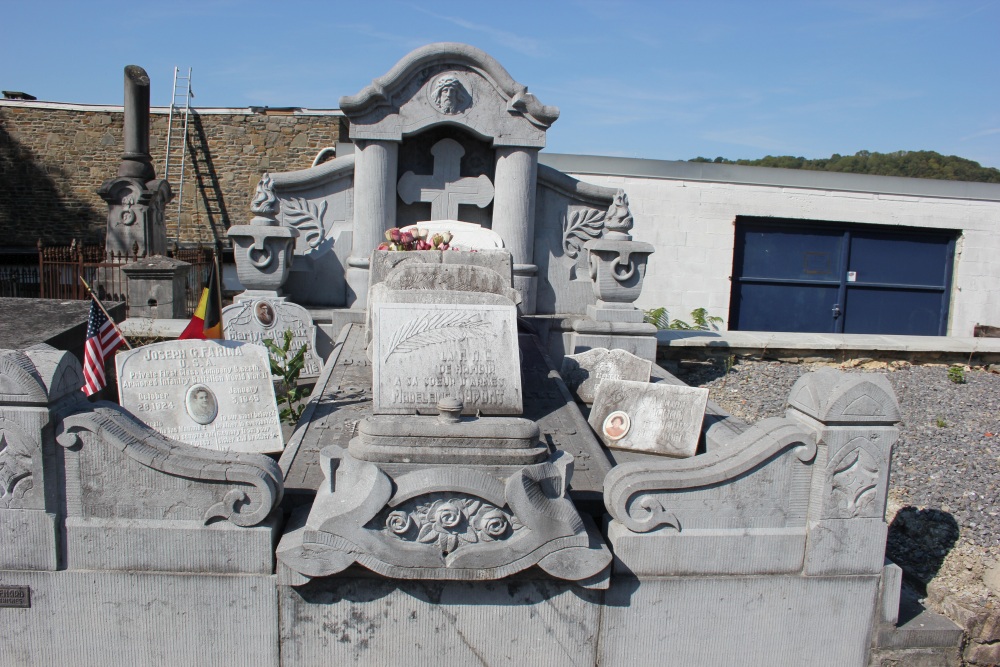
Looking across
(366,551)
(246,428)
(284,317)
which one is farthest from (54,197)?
(366,551)

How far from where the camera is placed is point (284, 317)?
6531 mm

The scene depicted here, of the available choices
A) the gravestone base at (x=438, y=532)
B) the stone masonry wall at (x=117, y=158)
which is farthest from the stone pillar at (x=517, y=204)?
the stone masonry wall at (x=117, y=158)

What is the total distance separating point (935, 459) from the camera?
5.72 metres

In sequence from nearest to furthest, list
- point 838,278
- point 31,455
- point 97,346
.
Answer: point 31,455 → point 97,346 → point 838,278

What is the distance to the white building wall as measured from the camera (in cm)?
1123

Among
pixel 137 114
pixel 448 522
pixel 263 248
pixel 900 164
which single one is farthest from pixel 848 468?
pixel 900 164

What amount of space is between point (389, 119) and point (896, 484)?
204 inches

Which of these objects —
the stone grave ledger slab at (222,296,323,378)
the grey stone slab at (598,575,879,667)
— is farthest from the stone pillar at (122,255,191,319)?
the grey stone slab at (598,575,879,667)

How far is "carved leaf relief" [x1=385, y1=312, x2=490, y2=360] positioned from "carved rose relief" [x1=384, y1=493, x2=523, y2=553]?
3.52ft

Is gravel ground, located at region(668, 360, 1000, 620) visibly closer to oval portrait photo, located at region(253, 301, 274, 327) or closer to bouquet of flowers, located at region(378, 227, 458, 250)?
bouquet of flowers, located at region(378, 227, 458, 250)

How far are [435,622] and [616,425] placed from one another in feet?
6.47

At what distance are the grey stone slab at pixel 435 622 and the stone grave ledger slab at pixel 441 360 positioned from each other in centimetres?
100

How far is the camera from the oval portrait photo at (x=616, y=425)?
4.58 m

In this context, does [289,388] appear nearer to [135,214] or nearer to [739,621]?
[739,621]
